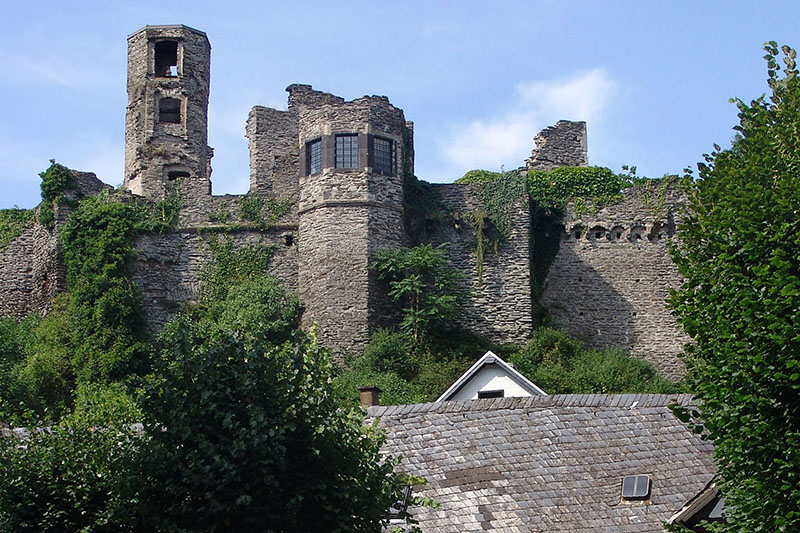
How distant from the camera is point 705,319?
1998 centimetres

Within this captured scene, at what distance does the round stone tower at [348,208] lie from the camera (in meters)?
39.8

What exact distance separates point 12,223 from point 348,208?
1025cm

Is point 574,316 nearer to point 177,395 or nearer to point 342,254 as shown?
point 342,254

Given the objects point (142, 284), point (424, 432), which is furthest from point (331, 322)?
point (424, 432)

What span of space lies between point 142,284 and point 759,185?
24327mm

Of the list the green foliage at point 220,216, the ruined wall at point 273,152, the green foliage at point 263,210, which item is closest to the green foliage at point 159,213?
the green foliage at point 220,216

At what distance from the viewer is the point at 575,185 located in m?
44.3

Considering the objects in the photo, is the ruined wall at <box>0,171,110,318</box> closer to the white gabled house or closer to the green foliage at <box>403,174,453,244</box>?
the green foliage at <box>403,174,453,244</box>

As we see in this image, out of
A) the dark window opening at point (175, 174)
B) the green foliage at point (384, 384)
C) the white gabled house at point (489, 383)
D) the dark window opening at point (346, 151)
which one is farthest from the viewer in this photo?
the dark window opening at point (175, 174)

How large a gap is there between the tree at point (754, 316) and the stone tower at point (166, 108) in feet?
83.9

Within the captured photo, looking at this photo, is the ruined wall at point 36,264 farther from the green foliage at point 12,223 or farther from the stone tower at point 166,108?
the stone tower at point 166,108

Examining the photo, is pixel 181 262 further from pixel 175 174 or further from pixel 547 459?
pixel 547 459

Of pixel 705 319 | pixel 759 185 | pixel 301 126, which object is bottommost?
pixel 705 319

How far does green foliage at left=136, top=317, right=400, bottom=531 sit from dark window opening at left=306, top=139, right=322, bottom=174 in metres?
21.7
